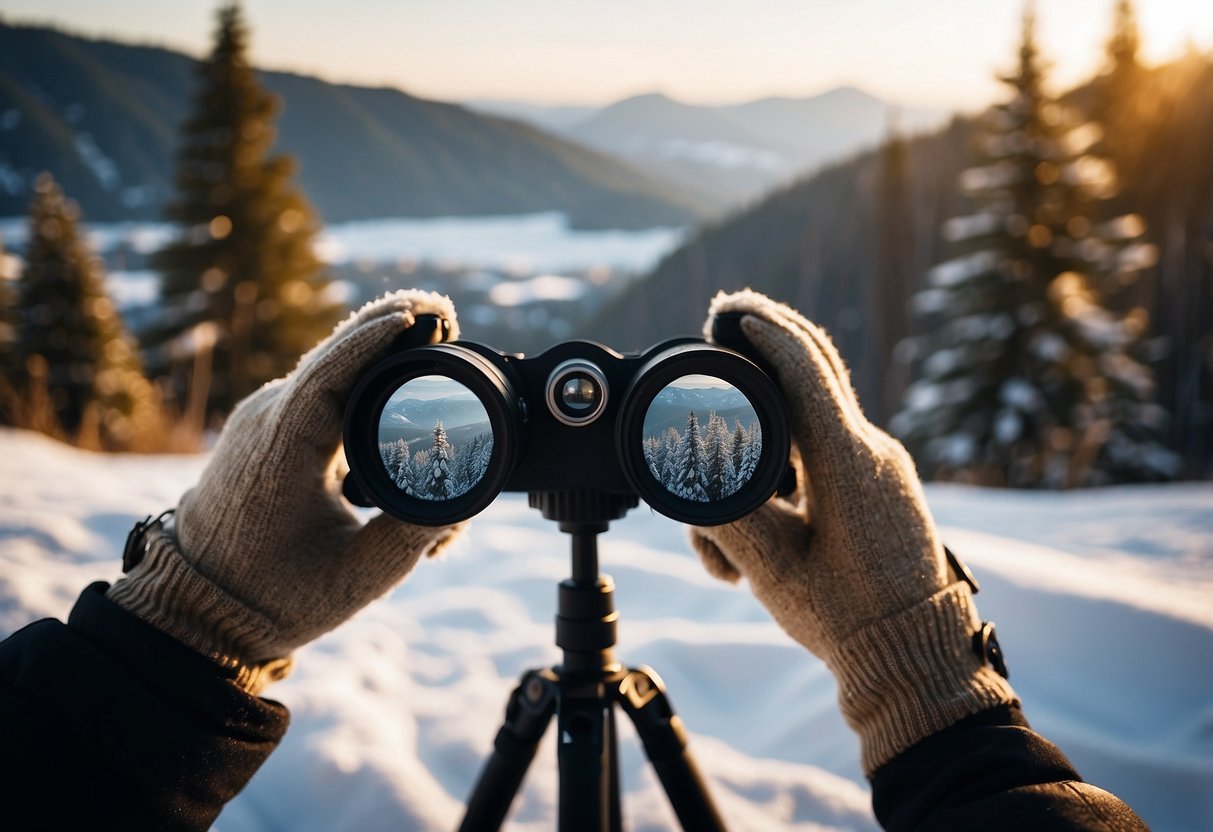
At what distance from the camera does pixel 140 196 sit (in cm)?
5550

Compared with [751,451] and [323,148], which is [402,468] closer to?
[751,451]

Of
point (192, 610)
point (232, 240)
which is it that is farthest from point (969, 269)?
point (232, 240)

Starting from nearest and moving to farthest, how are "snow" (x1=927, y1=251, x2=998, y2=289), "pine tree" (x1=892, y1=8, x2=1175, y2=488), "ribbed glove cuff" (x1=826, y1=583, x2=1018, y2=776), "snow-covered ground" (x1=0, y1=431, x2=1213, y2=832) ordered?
"ribbed glove cuff" (x1=826, y1=583, x2=1018, y2=776) → "snow-covered ground" (x1=0, y1=431, x2=1213, y2=832) → "pine tree" (x1=892, y1=8, x2=1175, y2=488) → "snow" (x1=927, y1=251, x2=998, y2=289)

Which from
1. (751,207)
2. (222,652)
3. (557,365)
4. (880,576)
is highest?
(751,207)

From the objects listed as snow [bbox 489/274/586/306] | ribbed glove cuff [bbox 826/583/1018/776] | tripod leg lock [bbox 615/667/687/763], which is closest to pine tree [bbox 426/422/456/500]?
tripod leg lock [bbox 615/667/687/763]

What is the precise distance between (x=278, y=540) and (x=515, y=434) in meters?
0.39

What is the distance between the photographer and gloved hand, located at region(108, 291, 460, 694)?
108 cm

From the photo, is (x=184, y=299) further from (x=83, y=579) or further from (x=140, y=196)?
(x=140, y=196)

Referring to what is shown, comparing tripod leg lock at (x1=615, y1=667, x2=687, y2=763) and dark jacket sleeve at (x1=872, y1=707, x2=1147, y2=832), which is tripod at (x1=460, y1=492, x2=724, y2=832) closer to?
tripod leg lock at (x1=615, y1=667, x2=687, y2=763)

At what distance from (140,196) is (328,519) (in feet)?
211

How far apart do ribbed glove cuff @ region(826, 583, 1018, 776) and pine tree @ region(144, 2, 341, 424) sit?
59.0 feet

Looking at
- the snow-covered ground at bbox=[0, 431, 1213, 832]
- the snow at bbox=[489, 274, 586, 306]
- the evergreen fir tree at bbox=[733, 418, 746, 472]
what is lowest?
the snow-covered ground at bbox=[0, 431, 1213, 832]

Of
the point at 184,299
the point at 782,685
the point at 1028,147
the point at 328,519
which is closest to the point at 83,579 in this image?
the point at 328,519

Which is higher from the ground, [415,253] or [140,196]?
[140,196]
